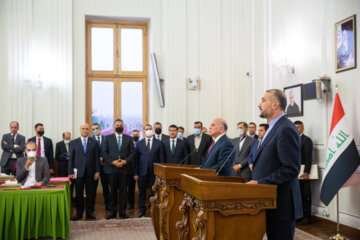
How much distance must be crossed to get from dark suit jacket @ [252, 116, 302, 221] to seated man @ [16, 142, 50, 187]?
11.2ft

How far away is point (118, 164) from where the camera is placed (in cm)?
652

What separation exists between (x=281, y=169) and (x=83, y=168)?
4546 mm

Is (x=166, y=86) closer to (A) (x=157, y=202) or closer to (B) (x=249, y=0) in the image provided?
(B) (x=249, y=0)

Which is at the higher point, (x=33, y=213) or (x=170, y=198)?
(x=170, y=198)

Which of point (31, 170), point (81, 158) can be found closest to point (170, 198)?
point (31, 170)

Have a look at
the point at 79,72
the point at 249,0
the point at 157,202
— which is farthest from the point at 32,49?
the point at 157,202

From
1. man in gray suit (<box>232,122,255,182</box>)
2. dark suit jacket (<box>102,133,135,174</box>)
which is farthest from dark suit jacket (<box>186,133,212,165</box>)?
dark suit jacket (<box>102,133,135,174</box>)

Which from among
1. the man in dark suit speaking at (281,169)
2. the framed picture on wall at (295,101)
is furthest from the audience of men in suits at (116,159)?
the man in dark suit speaking at (281,169)

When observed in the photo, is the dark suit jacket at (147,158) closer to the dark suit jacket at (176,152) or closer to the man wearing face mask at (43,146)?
the dark suit jacket at (176,152)

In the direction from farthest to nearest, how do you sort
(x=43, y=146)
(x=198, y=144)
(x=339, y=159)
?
(x=198, y=144) → (x=43, y=146) → (x=339, y=159)

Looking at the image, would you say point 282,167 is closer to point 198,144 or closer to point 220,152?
point 220,152

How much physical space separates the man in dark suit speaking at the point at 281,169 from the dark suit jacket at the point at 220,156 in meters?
1.17

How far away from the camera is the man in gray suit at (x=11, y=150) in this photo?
717 centimetres

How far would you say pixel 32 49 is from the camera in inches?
343
